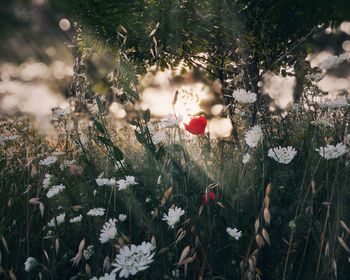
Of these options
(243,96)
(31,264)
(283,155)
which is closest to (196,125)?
(243,96)

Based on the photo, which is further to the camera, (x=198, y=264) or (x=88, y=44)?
(x=88, y=44)

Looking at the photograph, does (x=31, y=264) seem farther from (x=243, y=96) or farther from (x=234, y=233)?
(x=243, y=96)

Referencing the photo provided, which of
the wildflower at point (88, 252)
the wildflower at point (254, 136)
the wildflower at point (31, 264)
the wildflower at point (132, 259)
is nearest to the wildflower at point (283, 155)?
the wildflower at point (254, 136)

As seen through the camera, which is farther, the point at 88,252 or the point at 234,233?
the point at 88,252

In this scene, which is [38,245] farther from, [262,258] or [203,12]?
[203,12]

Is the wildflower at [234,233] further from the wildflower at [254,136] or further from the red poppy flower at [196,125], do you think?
the red poppy flower at [196,125]

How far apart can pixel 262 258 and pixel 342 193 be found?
0.38 m

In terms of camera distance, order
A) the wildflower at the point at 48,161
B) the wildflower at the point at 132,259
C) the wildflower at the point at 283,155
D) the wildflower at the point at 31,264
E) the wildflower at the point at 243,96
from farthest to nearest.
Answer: the wildflower at the point at 48,161 < the wildflower at the point at 243,96 < the wildflower at the point at 283,155 < the wildflower at the point at 31,264 < the wildflower at the point at 132,259

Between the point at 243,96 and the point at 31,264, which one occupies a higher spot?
the point at 243,96

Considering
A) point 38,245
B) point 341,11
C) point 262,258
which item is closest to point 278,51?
point 341,11

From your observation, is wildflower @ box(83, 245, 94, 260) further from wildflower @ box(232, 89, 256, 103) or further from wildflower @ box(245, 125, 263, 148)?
wildflower @ box(232, 89, 256, 103)

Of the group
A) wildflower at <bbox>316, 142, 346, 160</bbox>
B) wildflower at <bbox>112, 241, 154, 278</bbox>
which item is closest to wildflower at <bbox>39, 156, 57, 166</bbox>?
wildflower at <bbox>112, 241, 154, 278</bbox>

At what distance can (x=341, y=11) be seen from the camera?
2.57 m

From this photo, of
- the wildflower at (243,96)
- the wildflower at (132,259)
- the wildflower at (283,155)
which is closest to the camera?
the wildflower at (132,259)
